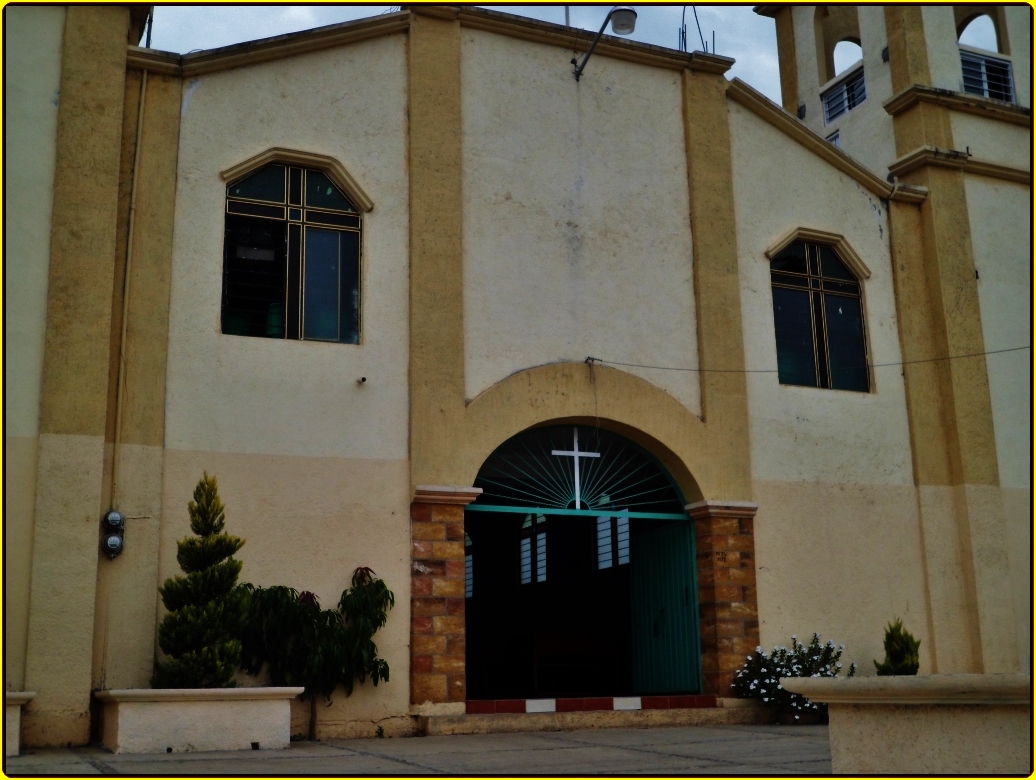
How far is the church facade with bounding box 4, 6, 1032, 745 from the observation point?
1083 cm

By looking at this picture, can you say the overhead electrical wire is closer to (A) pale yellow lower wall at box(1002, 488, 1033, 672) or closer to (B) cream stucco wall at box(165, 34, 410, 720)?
(A) pale yellow lower wall at box(1002, 488, 1033, 672)

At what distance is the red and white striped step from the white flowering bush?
418mm

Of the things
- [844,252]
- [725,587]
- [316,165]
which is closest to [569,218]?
[316,165]

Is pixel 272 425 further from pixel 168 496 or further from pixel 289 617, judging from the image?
pixel 289 617

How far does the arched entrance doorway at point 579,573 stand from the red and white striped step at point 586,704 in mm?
571

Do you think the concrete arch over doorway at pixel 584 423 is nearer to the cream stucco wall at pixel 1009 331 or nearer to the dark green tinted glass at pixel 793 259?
the dark green tinted glass at pixel 793 259

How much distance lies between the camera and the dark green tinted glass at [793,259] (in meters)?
14.5

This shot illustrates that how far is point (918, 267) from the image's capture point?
1521 centimetres

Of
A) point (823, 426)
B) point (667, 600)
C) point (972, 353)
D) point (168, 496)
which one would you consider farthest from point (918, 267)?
point (168, 496)

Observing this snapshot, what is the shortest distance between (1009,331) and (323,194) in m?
8.84

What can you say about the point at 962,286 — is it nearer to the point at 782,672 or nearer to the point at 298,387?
the point at 782,672

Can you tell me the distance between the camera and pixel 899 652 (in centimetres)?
1244

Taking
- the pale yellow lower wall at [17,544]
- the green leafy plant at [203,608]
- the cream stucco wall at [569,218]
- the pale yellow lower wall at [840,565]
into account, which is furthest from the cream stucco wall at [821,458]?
the pale yellow lower wall at [17,544]

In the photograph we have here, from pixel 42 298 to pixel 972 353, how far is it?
423 inches
